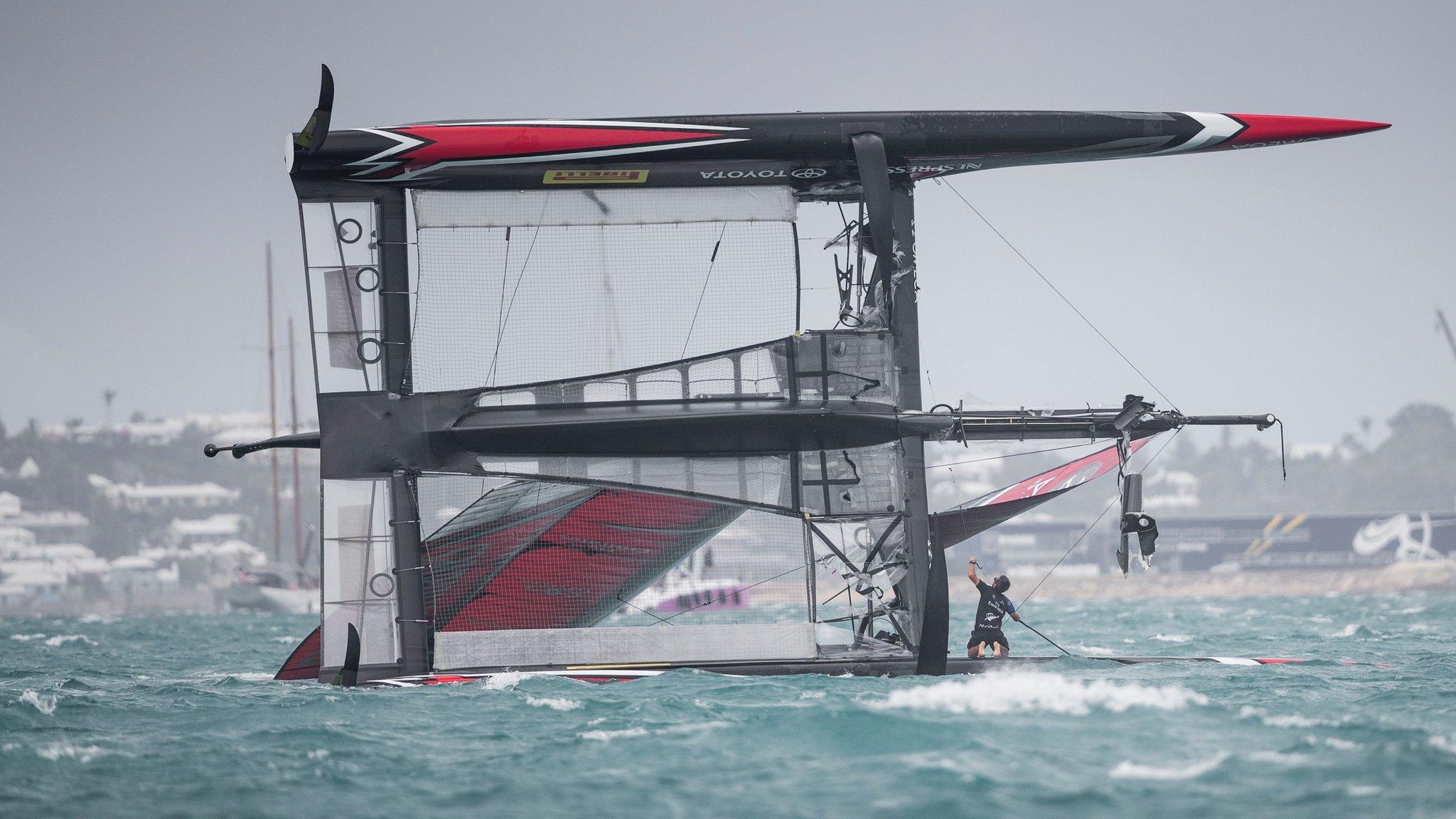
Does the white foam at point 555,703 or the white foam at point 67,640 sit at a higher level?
the white foam at point 555,703

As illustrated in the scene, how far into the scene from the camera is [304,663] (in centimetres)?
1329

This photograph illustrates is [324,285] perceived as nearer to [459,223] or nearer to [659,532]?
[459,223]

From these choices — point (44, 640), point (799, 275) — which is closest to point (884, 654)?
point (799, 275)

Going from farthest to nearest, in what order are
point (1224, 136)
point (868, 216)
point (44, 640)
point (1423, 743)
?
point (44, 640) → point (1224, 136) → point (868, 216) → point (1423, 743)

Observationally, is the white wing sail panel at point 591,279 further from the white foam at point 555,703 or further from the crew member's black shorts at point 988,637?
the crew member's black shorts at point 988,637

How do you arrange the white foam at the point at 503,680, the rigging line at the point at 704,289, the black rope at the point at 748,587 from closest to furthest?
the white foam at the point at 503,680, the rigging line at the point at 704,289, the black rope at the point at 748,587

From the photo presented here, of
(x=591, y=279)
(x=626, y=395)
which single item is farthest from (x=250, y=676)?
(x=591, y=279)

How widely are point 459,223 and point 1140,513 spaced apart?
265 inches

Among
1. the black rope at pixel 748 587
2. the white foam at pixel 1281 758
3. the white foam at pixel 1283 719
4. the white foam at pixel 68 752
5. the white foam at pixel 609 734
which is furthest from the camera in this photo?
the black rope at pixel 748 587

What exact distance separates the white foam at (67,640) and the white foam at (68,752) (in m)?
19.3

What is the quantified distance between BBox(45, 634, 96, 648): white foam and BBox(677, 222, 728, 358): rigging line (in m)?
19.8

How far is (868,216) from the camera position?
11.6 m

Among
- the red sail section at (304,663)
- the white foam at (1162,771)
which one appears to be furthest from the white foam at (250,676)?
the white foam at (1162,771)

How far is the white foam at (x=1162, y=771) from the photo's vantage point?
7320mm
